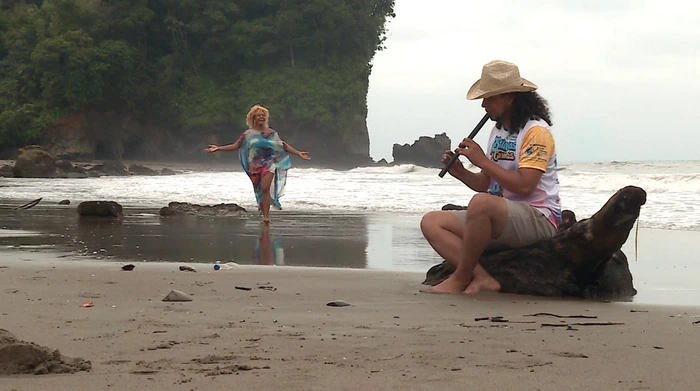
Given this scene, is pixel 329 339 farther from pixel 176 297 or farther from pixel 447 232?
pixel 447 232

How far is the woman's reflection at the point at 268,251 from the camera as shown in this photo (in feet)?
21.0

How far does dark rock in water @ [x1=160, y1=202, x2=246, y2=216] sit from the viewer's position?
10742 millimetres

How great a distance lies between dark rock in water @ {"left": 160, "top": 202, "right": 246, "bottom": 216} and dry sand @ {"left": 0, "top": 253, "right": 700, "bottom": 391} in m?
5.96

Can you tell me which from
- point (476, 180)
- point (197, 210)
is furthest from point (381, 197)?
point (476, 180)

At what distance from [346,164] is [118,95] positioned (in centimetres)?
1413

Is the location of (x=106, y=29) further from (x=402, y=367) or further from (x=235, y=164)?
(x=402, y=367)

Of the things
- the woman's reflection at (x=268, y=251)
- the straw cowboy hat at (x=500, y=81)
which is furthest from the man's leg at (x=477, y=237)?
the woman's reflection at (x=268, y=251)

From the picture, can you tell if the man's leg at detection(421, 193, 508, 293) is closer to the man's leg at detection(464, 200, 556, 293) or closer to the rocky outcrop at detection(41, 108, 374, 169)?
the man's leg at detection(464, 200, 556, 293)

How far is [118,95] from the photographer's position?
1977 inches

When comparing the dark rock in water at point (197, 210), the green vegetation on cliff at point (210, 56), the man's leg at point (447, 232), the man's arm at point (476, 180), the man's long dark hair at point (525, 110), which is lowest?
the dark rock in water at point (197, 210)

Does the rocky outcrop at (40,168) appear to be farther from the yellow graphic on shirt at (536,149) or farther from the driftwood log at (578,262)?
the yellow graphic on shirt at (536,149)

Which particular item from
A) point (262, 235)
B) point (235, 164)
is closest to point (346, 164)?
point (235, 164)

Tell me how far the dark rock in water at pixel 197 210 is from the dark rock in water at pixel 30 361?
8.30 metres

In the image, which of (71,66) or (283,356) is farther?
(71,66)
